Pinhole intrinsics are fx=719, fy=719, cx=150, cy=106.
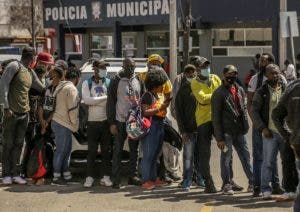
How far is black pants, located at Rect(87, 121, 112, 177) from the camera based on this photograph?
1001cm

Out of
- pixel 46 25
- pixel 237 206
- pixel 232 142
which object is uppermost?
pixel 46 25

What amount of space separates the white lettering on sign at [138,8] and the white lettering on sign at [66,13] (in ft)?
6.34

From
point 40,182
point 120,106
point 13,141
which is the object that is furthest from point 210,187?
point 13,141

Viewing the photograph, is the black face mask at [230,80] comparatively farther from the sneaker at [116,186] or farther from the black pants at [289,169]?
the sneaker at [116,186]

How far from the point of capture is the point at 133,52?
37156mm

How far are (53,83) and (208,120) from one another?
7.88 feet

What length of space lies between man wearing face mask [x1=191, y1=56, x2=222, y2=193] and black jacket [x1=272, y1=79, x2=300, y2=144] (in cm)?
259

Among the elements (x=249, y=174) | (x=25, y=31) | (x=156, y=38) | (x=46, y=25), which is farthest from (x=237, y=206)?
(x=25, y=31)

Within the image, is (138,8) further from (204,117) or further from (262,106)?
(262,106)

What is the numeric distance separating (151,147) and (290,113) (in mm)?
3687

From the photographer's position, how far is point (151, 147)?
9.82m

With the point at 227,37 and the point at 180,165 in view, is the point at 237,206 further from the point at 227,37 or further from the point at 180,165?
the point at 227,37

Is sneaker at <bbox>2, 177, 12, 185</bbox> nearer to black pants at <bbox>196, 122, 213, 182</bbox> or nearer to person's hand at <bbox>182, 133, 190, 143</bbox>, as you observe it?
person's hand at <bbox>182, 133, 190, 143</bbox>

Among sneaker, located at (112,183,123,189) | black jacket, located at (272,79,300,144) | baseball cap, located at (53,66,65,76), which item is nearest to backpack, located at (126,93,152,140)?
sneaker, located at (112,183,123,189)
